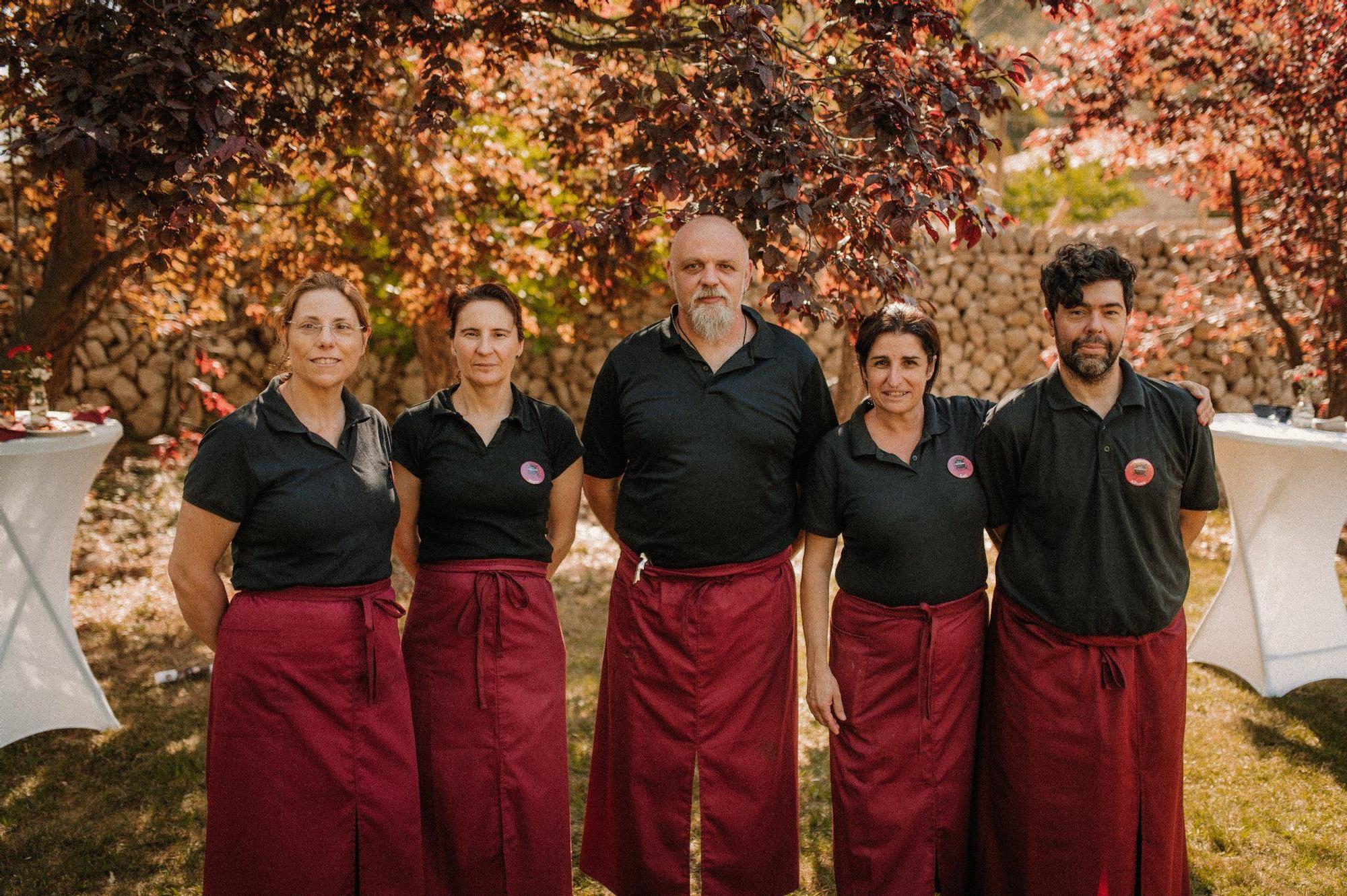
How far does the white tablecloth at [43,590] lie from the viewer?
3.90 meters

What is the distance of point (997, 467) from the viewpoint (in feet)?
8.79

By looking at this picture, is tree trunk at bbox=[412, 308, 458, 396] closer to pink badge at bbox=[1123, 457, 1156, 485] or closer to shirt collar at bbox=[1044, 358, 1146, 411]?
shirt collar at bbox=[1044, 358, 1146, 411]

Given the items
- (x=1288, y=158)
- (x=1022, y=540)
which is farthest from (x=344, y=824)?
(x=1288, y=158)

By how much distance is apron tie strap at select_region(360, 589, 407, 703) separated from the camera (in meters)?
2.43

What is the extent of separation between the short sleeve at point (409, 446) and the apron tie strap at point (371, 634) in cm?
37

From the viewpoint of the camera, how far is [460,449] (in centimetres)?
269

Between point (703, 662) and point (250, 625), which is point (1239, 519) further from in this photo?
point (250, 625)

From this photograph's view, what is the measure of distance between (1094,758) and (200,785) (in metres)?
3.27

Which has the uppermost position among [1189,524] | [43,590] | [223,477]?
[223,477]

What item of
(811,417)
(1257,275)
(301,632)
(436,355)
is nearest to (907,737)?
(811,417)

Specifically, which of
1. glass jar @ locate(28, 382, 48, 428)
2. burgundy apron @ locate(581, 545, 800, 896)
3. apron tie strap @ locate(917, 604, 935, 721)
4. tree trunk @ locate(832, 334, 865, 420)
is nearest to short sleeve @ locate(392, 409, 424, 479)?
burgundy apron @ locate(581, 545, 800, 896)

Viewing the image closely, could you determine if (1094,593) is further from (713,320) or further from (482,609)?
(482,609)

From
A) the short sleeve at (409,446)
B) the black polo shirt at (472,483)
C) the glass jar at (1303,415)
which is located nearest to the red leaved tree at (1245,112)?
the glass jar at (1303,415)

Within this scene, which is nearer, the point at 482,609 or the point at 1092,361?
the point at 1092,361
